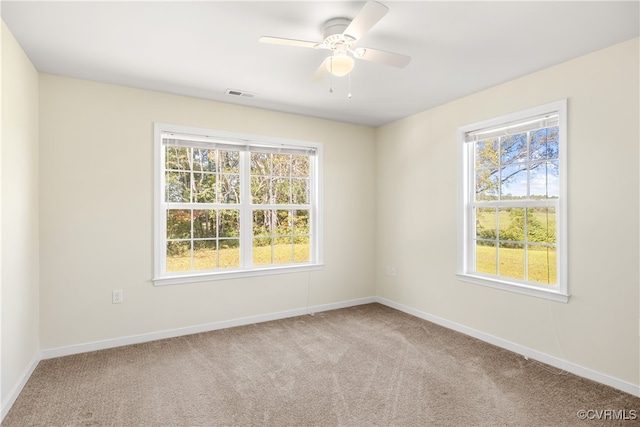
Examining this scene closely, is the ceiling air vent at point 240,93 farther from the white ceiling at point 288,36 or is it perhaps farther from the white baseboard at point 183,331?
the white baseboard at point 183,331

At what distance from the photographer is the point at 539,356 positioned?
298cm

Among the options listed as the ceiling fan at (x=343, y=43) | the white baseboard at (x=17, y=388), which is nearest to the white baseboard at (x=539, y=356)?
the ceiling fan at (x=343, y=43)

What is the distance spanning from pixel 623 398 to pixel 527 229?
139cm

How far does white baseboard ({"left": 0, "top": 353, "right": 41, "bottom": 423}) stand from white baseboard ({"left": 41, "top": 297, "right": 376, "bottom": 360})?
0.55 ft

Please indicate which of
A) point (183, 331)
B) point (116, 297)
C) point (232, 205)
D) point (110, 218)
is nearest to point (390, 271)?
point (232, 205)

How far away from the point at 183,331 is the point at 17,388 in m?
1.35

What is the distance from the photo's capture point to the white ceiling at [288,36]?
2.06 meters

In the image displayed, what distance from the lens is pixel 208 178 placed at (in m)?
3.85

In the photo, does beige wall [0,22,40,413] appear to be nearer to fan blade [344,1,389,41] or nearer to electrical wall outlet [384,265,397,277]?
fan blade [344,1,389,41]

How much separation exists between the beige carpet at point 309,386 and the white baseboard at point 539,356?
0.26 ft

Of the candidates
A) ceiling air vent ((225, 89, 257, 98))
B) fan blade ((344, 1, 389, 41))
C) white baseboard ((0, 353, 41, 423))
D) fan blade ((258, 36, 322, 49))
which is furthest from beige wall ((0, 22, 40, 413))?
fan blade ((344, 1, 389, 41))

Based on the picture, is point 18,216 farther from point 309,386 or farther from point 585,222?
point 585,222

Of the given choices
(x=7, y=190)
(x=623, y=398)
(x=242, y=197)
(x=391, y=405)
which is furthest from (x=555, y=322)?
(x=7, y=190)

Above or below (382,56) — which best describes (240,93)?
above
